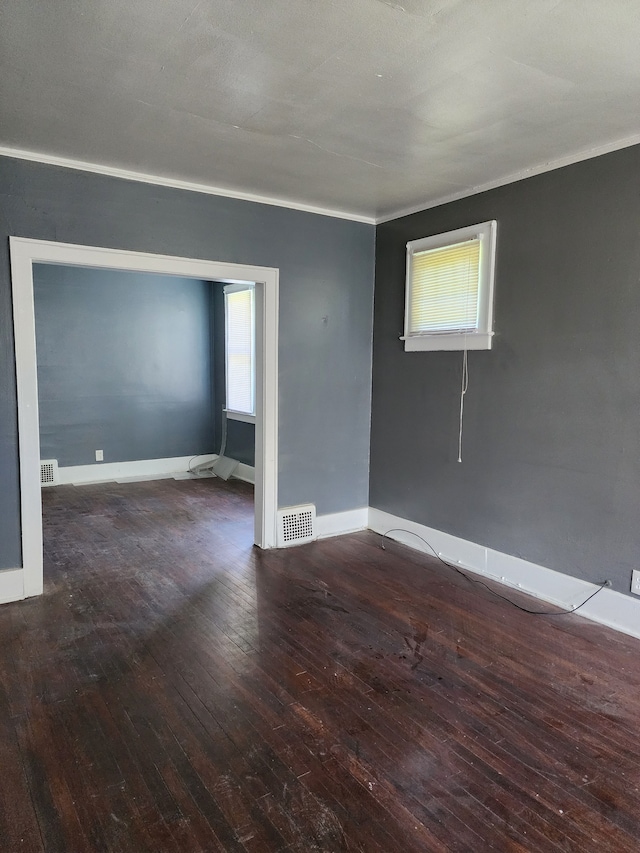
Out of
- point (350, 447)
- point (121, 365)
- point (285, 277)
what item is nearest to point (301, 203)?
point (285, 277)

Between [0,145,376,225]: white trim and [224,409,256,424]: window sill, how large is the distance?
281cm

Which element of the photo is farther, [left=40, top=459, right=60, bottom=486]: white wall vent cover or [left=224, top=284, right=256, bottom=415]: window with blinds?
[left=224, top=284, right=256, bottom=415]: window with blinds

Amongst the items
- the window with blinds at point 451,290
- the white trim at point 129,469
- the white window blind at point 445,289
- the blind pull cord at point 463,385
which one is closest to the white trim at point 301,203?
the window with blinds at point 451,290

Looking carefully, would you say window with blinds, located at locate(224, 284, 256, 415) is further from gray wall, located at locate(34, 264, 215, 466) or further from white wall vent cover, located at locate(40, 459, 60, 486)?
white wall vent cover, located at locate(40, 459, 60, 486)

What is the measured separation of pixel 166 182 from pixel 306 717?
126 inches

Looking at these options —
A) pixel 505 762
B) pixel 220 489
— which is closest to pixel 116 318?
pixel 220 489

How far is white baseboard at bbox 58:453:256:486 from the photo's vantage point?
6.32 m

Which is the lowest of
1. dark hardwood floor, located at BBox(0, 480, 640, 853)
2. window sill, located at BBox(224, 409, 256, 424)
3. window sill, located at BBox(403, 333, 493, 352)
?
dark hardwood floor, located at BBox(0, 480, 640, 853)

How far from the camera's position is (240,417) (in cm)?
675

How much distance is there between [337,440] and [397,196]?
1938mm

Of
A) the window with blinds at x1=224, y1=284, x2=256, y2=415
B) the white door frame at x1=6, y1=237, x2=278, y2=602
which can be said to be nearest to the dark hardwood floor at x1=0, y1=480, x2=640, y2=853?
the white door frame at x1=6, y1=237, x2=278, y2=602

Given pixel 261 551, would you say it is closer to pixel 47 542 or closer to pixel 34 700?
pixel 47 542

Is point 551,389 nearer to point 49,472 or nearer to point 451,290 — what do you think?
point 451,290

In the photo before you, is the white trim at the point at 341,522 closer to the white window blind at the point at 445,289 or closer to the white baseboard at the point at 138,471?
the white window blind at the point at 445,289
